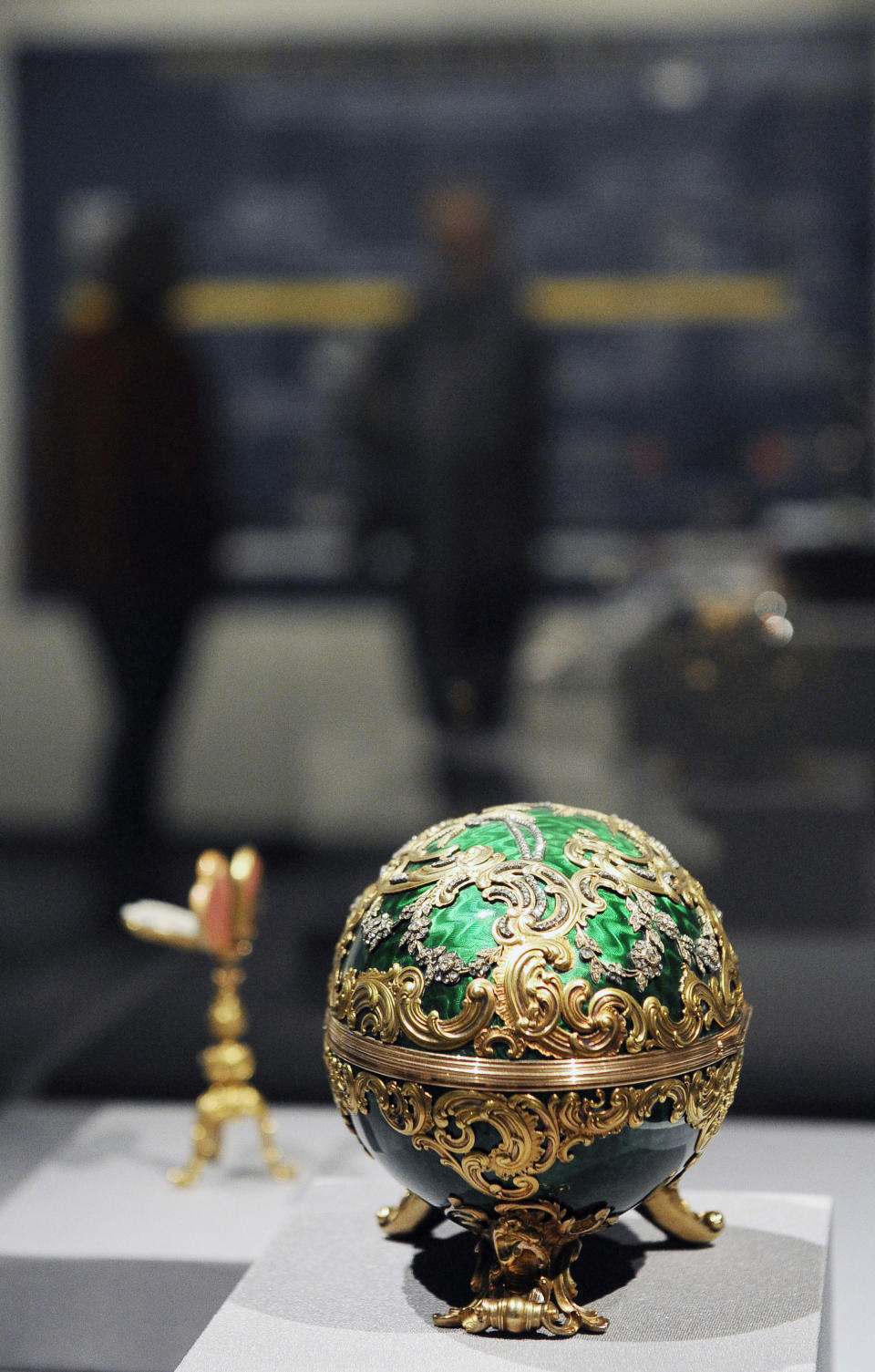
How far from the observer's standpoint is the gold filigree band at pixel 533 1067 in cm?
147

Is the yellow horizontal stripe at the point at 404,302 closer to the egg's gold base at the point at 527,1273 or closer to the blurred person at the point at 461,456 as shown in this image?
the blurred person at the point at 461,456

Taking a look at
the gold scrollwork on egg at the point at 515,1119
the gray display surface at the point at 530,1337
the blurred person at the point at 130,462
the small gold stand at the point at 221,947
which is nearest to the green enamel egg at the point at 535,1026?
the gold scrollwork on egg at the point at 515,1119

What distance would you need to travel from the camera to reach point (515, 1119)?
1.47 metres

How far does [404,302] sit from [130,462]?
0.56m

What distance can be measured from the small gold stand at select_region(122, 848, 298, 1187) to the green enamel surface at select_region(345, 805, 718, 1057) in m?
0.53

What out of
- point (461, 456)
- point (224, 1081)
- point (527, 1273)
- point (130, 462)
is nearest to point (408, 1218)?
point (527, 1273)

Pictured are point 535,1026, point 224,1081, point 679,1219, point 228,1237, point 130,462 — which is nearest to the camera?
point 535,1026

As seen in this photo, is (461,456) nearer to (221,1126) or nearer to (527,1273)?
(221,1126)

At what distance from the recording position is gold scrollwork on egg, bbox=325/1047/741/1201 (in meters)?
1.47

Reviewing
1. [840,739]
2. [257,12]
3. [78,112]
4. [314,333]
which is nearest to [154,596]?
[314,333]

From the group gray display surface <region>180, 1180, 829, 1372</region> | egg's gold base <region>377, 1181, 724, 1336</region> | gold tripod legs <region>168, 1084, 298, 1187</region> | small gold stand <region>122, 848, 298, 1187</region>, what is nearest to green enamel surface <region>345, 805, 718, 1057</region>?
egg's gold base <region>377, 1181, 724, 1336</region>

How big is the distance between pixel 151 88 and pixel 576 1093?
1950 mm

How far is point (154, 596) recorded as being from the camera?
8.97ft

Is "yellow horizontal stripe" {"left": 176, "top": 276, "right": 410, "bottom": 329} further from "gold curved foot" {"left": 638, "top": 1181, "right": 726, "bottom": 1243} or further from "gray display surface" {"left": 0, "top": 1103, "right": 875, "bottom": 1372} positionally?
→ "gold curved foot" {"left": 638, "top": 1181, "right": 726, "bottom": 1243}
